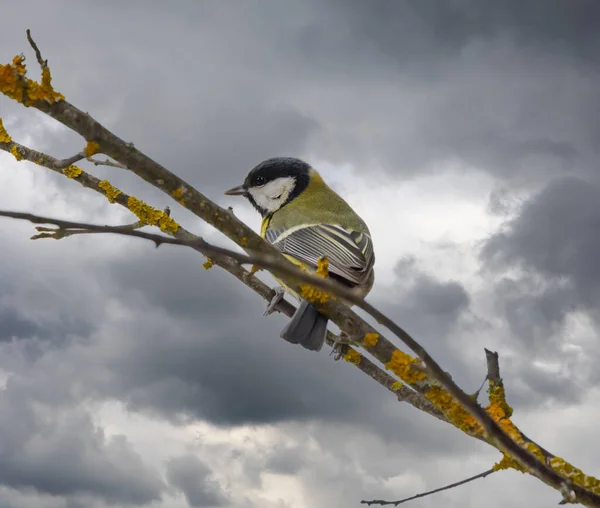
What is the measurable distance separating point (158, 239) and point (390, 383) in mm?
3165

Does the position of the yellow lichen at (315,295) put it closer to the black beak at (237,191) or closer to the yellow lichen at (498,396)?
the yellow lichen at (498,396)

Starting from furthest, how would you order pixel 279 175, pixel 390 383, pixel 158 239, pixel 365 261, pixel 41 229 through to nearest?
pixel 279 175, pixel 365 261, pixel 390 383, pixel 41 229, pixel 158 239

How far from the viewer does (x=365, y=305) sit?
200 cm

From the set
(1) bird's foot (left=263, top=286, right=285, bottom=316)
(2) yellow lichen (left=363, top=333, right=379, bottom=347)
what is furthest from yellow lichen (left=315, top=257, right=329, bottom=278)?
(1) bird's foot (left=263, top=286, right=285, bottom=316)

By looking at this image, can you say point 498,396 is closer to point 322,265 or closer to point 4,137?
point 322,265

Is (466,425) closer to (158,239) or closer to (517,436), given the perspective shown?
(517,436)

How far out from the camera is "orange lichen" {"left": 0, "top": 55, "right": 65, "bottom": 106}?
3094mm

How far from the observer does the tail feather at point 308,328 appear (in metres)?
4.47

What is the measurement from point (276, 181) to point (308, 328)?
3716 millimetres

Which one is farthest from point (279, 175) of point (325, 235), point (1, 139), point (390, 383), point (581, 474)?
point (581, 474)

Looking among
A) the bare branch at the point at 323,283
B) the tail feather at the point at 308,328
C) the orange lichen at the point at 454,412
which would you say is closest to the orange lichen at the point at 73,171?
the tail feather at the point at 308,328

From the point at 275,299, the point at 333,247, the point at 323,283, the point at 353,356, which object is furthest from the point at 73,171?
the point at 323,283

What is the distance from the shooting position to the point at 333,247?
6.04 metres

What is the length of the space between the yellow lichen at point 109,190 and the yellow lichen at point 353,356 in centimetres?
237
